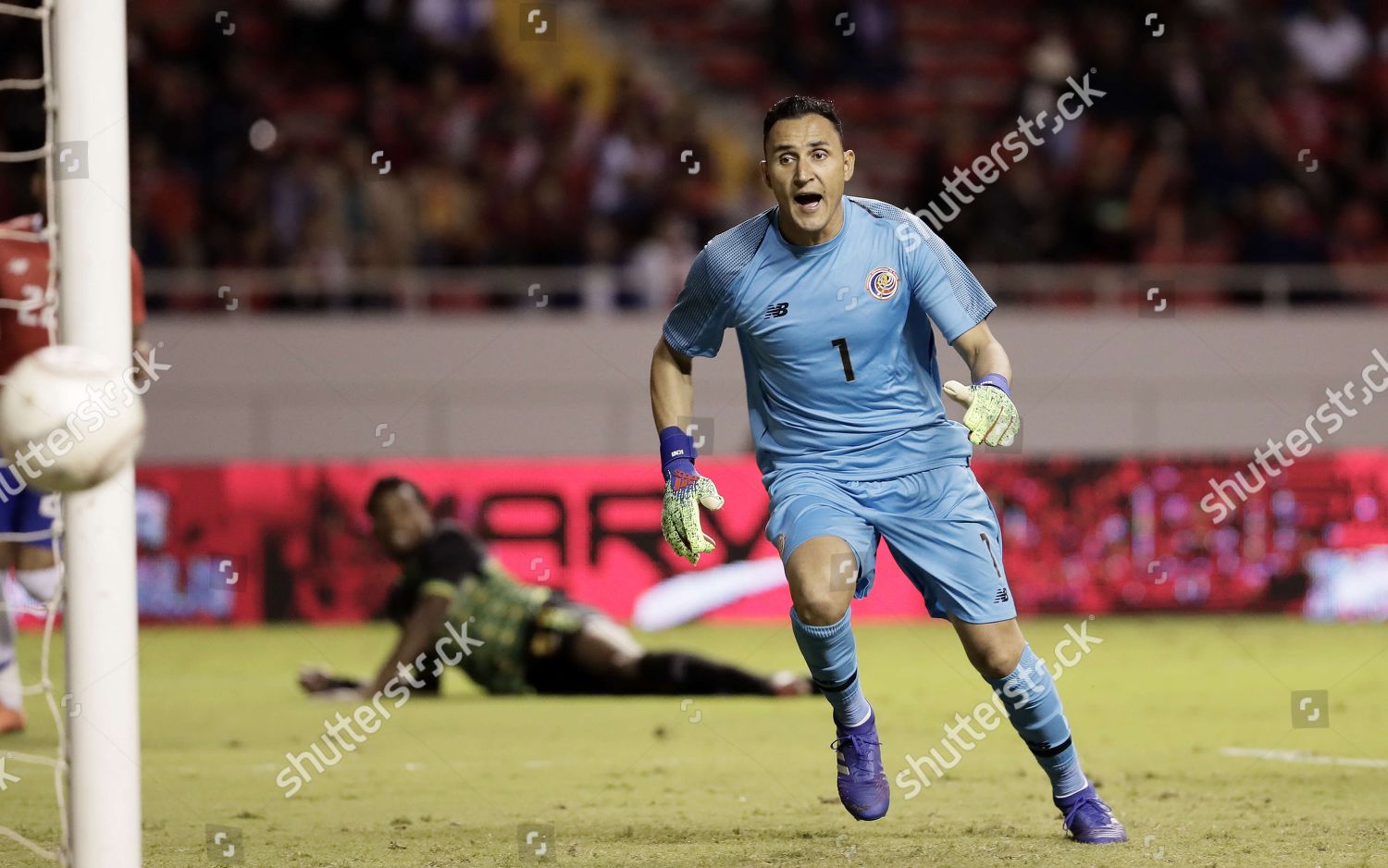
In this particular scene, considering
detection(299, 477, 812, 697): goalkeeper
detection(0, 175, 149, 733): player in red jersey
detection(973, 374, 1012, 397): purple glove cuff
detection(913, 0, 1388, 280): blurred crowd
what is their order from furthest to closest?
1. detection(913, 0, 1388, 280): blurred crowd
2. detection(299, 477, 812, 697): goalkeeper
3. detection(0, 175, 149, 733): player in red jersey
4. detection(973, 374, 1012, 397): purple glove cuff

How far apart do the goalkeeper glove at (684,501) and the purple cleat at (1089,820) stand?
52.5 inches

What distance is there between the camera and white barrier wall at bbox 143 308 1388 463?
14219mm

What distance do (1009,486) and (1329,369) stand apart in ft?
11.0

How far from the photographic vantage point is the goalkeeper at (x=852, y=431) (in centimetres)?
563

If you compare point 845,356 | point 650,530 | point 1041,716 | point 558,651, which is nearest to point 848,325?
point 845,356

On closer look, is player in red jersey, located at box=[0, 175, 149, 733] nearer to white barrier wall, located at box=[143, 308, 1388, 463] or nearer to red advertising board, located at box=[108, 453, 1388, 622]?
red advertising board, located at box=[108, 453, 1388, 622]

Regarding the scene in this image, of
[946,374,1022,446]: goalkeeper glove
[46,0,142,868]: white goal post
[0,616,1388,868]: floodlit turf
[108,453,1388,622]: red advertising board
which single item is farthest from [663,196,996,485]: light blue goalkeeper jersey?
[108,453,1388,622]: red advertising board

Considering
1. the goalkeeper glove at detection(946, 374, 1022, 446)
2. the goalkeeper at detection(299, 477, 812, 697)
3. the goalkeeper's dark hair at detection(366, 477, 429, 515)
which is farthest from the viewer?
the goalkeeper's dark hair at detection(366, 477, 429, 515)

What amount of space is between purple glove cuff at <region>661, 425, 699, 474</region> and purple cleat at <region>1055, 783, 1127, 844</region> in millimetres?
1524

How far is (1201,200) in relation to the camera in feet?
51.5

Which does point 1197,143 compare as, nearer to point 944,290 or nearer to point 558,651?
point 558,651

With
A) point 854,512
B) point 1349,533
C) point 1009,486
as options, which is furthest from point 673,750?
point 1349,533

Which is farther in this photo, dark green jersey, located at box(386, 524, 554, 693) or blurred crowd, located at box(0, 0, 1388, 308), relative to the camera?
blurred crowd, located at box(0, 0, 1388, 308)

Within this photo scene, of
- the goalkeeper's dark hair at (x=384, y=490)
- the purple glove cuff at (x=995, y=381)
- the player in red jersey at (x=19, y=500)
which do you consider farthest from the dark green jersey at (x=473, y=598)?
the purple glove cuff at (x=995, y=381)
